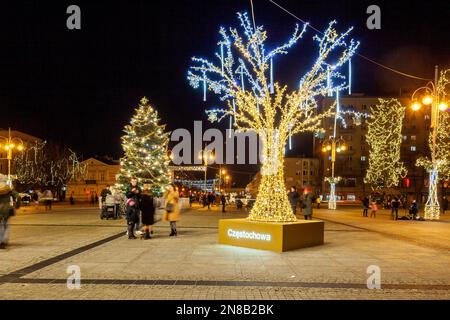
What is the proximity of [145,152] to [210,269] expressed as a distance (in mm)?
29049

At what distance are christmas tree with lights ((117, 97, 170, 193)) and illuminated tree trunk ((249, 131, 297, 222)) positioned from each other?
24.0 meters

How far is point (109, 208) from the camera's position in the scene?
22.6 metres

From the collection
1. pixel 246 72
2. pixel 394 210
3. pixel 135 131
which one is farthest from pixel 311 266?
pixel 135 131

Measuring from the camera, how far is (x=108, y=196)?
2236 centimetres

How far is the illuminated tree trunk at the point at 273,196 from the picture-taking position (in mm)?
12719

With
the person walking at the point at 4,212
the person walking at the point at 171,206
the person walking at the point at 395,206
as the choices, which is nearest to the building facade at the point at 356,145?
the person walking at the point at 395,206

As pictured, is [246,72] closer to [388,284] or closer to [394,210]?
[388,284]

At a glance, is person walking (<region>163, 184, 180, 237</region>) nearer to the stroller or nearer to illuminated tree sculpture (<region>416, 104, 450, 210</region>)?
the stroller

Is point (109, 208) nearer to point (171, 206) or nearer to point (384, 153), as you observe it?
point (171, 206)

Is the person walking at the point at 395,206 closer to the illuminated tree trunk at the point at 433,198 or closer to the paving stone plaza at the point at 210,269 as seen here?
the illuminated tree trunk at the point at 433,198

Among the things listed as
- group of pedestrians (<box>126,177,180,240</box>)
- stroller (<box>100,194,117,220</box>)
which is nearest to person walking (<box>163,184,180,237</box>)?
group of pedestrians (<box>126,177,180,240</box>)

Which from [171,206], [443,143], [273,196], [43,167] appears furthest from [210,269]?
[43,167]

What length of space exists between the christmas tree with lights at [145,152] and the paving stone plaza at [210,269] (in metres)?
22.4

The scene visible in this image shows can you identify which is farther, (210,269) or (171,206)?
(171,206)
